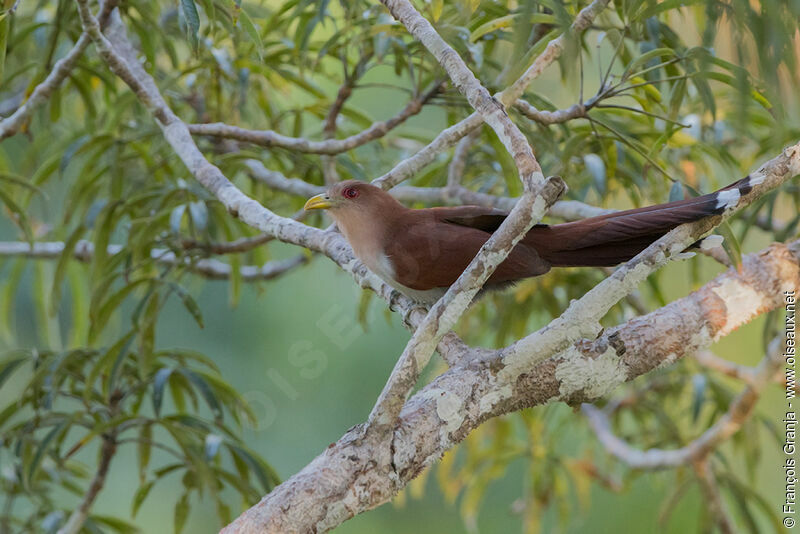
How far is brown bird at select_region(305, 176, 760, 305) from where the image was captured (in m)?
1.38

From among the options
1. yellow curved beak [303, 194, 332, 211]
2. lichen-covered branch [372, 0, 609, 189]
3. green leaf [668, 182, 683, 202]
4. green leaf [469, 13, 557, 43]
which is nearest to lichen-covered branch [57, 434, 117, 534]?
yellow curved beak [303, 194, 332, 211]

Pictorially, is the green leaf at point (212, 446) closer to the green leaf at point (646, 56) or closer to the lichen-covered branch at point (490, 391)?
the lichen-covered branch at point (490, 391)

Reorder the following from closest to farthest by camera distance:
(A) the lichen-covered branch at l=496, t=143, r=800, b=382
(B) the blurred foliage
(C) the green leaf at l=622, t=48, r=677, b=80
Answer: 1. (A) the lichen-covered branch at l=496, t=143, r=800, b=382
2. (C) the green leaf at l=622, t=48, r=677, b=80
3. (B) the blurred foliage

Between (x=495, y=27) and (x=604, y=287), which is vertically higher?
(x=495, y=27)

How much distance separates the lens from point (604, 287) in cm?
122

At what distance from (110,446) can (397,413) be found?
3.28 ft

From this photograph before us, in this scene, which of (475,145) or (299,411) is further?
(299,411)

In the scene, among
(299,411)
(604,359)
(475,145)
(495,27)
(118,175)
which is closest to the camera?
(604,359)

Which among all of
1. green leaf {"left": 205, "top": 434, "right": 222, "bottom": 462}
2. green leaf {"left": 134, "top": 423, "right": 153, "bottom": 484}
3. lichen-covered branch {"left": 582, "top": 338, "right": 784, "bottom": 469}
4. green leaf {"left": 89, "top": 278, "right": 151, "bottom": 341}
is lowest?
lichen-covered branch {"left": 582, "top": 338, "right": 784, "bottom": 469}

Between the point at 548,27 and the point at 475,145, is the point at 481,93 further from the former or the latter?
the point at 475,145

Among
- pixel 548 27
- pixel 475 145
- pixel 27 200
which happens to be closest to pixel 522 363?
pixel 548 27

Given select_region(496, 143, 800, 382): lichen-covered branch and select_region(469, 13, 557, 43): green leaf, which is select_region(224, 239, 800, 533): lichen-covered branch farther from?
select_region(469, 13, 557, 43): green leaf

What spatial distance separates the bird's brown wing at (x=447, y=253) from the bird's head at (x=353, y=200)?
11cm

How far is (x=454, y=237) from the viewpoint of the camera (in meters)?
1.60
